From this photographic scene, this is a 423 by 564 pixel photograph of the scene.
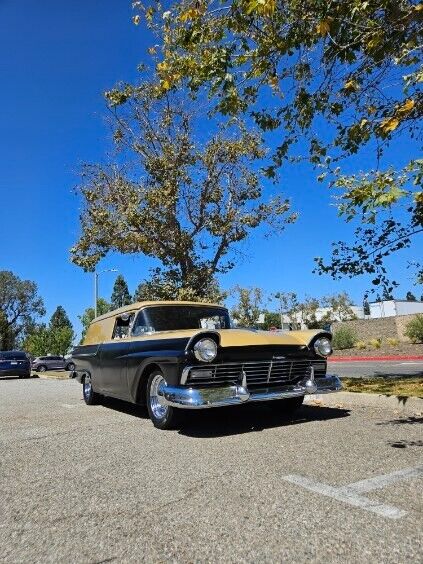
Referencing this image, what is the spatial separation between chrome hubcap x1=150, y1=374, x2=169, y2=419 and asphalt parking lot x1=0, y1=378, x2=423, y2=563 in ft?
0.89

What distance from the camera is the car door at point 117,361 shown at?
6969 millimetres

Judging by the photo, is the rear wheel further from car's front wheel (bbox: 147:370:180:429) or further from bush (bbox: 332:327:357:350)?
bush (bbox: 332:327:357:350)

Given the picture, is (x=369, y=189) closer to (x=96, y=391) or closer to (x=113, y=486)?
(x=113, y=486)

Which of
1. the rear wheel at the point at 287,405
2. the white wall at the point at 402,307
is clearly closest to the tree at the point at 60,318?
the white wall at the point at 402,307

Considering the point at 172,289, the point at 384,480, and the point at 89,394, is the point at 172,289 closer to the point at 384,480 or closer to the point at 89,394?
the point at 89,394

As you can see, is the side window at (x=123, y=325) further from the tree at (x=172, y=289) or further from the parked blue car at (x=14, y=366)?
the parked blue car at (x=14, y=366)

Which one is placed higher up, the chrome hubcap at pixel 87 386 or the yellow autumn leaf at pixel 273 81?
the yellow autumn leaf at pixel 273 81

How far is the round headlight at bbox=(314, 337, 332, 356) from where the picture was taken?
6469 mm

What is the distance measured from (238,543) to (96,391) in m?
6.07

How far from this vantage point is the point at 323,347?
6508mm

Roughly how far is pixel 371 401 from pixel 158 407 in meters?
3.16

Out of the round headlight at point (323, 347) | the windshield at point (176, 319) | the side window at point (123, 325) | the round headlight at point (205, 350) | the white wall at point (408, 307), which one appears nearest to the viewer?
the round headlight at point (205, 350)

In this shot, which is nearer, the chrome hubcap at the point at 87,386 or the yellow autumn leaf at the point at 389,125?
the yellow autumn leaf at the point at 389,125

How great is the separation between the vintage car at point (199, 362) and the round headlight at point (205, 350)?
0.01 metres
